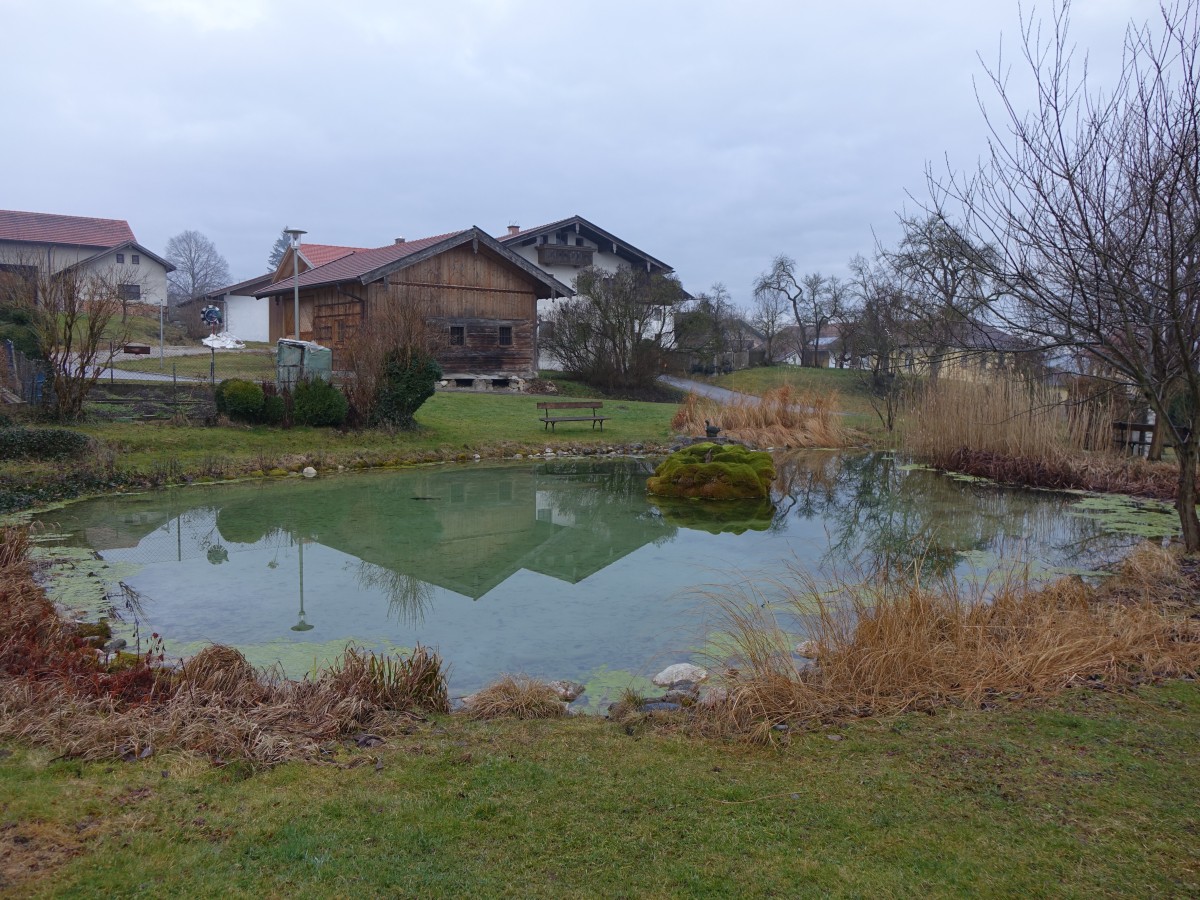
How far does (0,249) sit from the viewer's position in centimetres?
4125

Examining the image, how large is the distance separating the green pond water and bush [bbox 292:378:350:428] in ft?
8.34

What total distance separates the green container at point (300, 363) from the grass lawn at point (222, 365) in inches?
146

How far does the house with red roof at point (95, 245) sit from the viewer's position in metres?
43.3

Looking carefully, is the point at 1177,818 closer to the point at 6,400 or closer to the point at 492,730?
the point at 492,730

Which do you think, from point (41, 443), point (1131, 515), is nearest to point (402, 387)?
point (41, 443)

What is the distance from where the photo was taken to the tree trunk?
8922 mm

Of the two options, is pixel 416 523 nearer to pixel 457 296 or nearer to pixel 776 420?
pixel 776 420

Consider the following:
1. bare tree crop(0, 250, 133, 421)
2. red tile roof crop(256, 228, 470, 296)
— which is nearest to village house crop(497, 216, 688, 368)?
red tile roof crop(256, 228, 470, 296)

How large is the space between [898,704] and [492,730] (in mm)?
2437

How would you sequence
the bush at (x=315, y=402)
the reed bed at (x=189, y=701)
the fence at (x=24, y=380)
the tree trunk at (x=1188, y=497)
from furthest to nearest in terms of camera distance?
1. the bush at (x=315, y=402)
2. the fence at (x=24, y=380)
3. the tree trunk at (x=1188, y=497)
4. the reed bed at (x=189, y=701)

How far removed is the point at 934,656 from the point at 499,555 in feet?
19.4

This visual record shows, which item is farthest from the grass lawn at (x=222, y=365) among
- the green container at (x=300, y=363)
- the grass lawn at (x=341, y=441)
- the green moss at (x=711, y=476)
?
the green moss at (x=711, y=476)

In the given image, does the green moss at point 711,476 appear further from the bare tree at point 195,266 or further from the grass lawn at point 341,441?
the bare tree at point 195,266

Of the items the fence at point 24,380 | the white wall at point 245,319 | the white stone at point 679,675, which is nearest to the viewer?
the white stone at point 679,675
